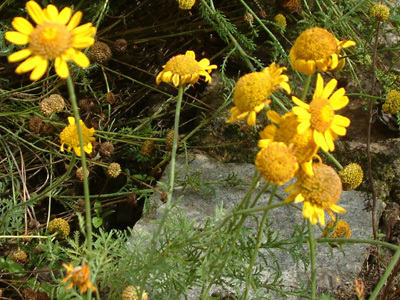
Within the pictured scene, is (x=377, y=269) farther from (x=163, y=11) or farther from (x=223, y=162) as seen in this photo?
(x=163, y=11)

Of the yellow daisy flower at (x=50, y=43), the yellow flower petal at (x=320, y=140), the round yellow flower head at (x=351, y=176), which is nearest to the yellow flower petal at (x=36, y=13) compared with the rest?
the yellow daisy flower at (x=50, y=43)

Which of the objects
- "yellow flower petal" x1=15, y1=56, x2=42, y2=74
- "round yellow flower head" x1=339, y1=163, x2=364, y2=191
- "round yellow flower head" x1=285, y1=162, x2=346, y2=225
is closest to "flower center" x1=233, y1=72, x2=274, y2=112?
"round yellow flower head" x1=285, y1=162, x2=346, y2=225

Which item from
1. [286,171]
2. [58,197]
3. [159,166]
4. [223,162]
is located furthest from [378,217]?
[58,197]

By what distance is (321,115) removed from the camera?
1322 mm

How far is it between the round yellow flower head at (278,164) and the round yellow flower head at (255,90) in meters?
0.17

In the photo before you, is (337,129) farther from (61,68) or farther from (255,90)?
(61,68)

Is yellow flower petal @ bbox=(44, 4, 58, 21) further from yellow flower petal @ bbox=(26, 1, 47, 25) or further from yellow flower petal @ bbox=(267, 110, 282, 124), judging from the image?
yellow flower petal @ bbox=(267, 110, 282, 124)

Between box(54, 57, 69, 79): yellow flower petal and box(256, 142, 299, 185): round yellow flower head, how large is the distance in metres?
0.54

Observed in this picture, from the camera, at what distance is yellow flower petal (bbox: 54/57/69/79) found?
109 cm

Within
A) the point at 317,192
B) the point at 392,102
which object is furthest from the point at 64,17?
the point at 392,102

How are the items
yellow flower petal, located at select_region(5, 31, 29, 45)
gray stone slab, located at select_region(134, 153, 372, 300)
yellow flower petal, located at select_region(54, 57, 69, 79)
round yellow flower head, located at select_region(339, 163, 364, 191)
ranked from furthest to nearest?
gray stone slab, located at select_region(134, 153, 372, 300) → round yellow flower head, located at select_region(339, 163, 364, 191) → yellow flower petal, located at select_region(5, 31, 29, 45) → yellow flower petal, located at select_region(54, 57, 69, 79)

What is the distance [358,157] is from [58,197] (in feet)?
5.43

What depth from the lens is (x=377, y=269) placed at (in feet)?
7.21

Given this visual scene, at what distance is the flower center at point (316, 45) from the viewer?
4.74 feet
